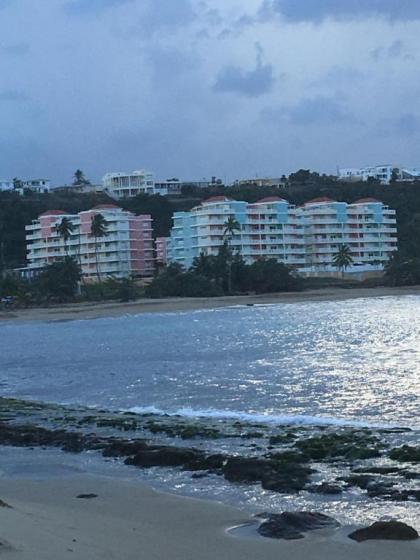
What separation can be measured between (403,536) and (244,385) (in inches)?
740

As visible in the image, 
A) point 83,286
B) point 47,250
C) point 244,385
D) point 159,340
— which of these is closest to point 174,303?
point 83,286

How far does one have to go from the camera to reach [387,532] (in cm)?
954

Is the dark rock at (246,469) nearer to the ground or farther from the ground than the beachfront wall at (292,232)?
nearer to the ground

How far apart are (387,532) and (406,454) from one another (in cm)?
492

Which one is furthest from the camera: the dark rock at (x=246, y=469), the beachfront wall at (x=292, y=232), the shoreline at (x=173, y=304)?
the beachfront wall at (x=292, y=232)

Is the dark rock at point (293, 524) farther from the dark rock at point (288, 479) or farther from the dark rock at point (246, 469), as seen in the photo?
the dark rock at point (246, 469)

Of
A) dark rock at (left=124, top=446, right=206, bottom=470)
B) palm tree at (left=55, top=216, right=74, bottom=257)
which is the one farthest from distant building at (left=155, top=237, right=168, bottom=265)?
dark rock at (left=124, top=446, right=206, bottom=470)

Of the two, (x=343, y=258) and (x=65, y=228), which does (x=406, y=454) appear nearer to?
(x=343, y=258)

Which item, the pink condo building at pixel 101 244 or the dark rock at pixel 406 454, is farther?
the pink condo building at pixel 101 244

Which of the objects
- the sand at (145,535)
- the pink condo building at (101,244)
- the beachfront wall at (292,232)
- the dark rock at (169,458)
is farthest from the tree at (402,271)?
the sand at (145,535)

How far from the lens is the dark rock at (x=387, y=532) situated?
9.47 metres

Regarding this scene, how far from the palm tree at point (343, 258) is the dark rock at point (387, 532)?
10907 cm

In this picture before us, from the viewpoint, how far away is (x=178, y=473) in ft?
46.2

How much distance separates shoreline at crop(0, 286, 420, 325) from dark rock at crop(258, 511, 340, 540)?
8201cm
